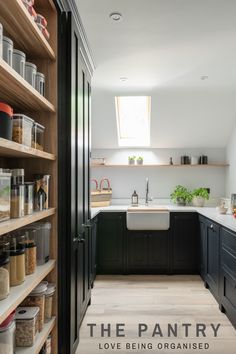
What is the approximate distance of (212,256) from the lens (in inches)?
116

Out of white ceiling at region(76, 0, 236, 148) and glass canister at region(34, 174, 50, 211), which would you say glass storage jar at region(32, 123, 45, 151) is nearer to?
glass canister at region(34, 174, 50, 211)

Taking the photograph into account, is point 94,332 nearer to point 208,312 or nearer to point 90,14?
point 208,312

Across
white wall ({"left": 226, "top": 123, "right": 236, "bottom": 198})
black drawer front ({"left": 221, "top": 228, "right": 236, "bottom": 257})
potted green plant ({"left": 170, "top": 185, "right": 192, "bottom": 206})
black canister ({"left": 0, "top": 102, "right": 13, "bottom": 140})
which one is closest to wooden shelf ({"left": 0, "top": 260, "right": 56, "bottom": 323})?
black canister ({"left": 0, "top": 102, "right": 13, "bottom": 140})

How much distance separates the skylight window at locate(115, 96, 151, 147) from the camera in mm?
4285

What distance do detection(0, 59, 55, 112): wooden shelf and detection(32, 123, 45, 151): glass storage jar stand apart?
122mm

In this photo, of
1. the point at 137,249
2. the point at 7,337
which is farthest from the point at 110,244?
the point at 7,337

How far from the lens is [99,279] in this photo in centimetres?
353

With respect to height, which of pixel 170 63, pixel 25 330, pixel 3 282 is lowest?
pixel 25 330

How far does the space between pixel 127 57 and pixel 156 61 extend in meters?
0.32

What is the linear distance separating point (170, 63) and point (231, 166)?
6.83 feet

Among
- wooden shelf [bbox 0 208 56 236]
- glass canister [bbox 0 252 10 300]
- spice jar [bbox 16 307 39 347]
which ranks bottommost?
spice jar [bbox 16 307 39 347]

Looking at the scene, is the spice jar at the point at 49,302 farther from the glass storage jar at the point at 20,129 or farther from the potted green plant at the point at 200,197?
the potted green plant at the point at 200,197

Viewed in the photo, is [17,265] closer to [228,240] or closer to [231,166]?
[228,240]

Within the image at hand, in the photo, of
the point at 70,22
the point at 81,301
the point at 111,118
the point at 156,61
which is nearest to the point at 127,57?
the point at 156,61
